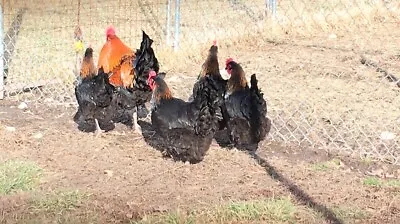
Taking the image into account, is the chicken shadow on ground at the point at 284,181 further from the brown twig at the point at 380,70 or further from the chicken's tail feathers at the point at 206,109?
the brown twig at the point at 380,70

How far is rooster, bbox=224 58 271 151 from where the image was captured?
5.64 metres

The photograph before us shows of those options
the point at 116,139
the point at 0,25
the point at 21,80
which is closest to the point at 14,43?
the point at 21,80

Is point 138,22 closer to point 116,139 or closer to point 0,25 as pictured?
point 0,25

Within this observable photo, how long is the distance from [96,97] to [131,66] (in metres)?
0.50

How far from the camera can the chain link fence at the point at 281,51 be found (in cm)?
675

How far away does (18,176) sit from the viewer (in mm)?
5180

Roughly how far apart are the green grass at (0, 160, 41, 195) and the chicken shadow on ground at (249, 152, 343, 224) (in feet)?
6.41

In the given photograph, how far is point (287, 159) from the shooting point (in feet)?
19.3

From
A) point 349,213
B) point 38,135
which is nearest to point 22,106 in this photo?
point 38,135

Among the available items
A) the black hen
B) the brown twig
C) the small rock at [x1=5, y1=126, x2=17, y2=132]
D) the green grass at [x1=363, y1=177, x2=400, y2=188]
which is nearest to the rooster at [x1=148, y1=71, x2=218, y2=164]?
the black hen

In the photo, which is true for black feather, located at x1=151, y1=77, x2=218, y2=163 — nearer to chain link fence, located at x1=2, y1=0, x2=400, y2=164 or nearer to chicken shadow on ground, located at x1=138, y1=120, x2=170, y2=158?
chicken shadow on ground, located at x1=138, y1=120, x2=170, y2=158

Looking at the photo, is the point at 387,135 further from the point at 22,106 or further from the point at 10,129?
the point at 22,106

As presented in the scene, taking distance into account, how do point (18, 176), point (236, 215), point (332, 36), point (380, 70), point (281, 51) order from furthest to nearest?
point (332, 36) → point (281, 51) → point (380, 70) → point (18, 176) → point (236, 215)

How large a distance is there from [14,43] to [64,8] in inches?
136
